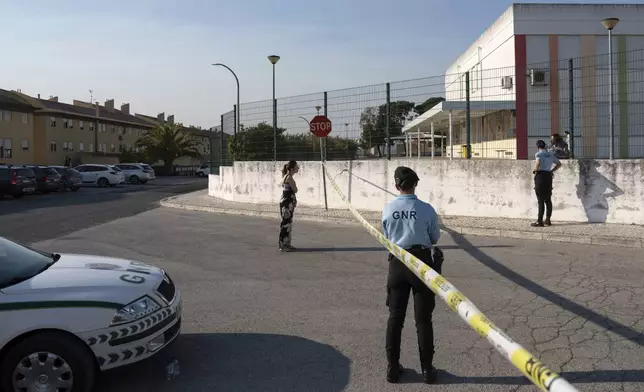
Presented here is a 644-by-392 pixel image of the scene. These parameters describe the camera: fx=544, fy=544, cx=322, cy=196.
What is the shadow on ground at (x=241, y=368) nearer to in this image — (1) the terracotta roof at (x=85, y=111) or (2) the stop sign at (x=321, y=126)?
(2) the stop sign at (x=321, y=126)

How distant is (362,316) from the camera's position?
5598 millimetres

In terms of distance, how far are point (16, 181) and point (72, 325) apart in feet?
78.7

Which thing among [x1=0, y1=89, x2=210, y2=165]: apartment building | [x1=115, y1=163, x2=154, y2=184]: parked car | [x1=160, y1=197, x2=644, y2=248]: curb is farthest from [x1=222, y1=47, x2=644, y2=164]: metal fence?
[x1=0, y1=89, x2=210, y2=165]: apartment building

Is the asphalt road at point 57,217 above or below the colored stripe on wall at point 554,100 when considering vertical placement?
below

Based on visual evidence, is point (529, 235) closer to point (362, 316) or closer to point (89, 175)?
point (362, 316)

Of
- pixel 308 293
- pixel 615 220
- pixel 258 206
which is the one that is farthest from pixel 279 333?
pixel 258 206

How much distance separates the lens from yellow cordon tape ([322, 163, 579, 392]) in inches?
90.7

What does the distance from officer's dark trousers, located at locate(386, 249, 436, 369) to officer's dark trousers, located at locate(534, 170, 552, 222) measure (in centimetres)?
767

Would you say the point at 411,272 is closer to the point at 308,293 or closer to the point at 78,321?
the point at 78,321

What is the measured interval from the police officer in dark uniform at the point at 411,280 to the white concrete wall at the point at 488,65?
376 inches

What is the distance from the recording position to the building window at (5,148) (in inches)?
1916

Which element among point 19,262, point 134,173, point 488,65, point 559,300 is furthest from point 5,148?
point 559,300

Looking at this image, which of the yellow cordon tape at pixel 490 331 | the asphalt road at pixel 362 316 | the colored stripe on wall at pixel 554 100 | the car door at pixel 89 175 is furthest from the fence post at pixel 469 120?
the car door at pixel 89 175

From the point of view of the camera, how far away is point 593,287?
660 cm
